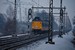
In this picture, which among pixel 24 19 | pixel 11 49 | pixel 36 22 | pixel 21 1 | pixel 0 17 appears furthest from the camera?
pixel 24 19

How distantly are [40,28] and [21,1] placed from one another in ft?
26.9

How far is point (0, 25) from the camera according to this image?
56.3 meters

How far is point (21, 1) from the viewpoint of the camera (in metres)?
46.7

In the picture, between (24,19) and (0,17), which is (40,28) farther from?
(24,19)

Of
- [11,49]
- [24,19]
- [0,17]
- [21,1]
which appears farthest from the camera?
[24,19]

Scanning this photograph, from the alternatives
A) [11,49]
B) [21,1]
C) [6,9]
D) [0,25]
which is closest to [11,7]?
[6,9]

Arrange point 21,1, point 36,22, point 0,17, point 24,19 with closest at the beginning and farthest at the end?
point 36,22 < point 21,1 < point 0,17 < point 24,19

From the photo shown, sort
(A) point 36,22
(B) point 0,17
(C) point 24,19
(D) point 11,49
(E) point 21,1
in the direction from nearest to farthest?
(D) point 11,49
(A) point 36,22
(E) point 21,1
(B) point 0,17
(C) point 24,19

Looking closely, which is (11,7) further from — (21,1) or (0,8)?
(21,1)

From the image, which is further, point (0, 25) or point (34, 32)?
point (0, 25)

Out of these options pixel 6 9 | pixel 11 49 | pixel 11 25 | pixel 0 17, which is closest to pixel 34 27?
pixel 11 25

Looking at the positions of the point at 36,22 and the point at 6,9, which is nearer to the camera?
the point at 36,22

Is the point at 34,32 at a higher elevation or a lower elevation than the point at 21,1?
lower

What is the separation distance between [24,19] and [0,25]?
30078 mm
